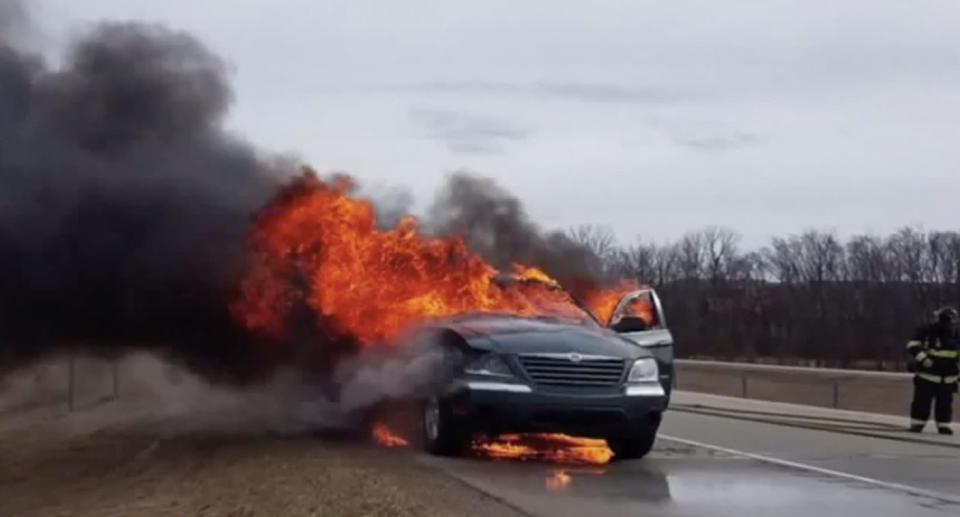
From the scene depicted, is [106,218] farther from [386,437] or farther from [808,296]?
[808,296]

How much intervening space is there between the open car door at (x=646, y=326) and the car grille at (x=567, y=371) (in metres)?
1.78

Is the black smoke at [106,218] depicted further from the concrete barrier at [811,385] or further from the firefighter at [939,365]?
the concrete barrier at [811,385]

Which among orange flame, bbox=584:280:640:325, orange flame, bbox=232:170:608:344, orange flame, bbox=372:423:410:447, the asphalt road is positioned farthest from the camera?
orange flame, bbox=584:280:640:325

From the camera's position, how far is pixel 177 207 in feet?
47.3

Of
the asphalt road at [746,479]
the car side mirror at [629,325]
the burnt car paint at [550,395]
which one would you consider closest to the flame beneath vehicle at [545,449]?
the asphalt road at [746,479]

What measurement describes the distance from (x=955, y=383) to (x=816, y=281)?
8308cm

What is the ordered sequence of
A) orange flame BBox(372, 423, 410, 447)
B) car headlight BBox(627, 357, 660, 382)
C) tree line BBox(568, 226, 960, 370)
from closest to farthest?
car headlight BBox(627, 357, 660, 382) < orange flame BBox(372, 423, 410, 447) < tree line BBox(568, 226, 960, 370)

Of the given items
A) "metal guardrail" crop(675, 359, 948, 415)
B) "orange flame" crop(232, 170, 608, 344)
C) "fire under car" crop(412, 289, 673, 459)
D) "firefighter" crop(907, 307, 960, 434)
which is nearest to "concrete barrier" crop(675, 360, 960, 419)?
"metal guardrail" crop(675, 359, 948, 415)

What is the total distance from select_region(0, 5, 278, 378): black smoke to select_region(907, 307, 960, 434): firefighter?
843cm

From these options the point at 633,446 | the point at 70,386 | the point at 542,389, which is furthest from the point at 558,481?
the point at 70,386

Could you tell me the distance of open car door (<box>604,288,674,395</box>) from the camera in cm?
1438

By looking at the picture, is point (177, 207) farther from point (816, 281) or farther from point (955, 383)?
point (816, 281)

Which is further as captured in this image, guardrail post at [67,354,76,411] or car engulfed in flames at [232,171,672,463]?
guardrail post at [67,354,76,411]

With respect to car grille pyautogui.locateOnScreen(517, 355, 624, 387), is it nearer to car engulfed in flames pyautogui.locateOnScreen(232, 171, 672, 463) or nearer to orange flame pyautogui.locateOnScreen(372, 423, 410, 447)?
car engulfed in flames pyautogui.locateOnScreen(232, 171, 672, 463)
